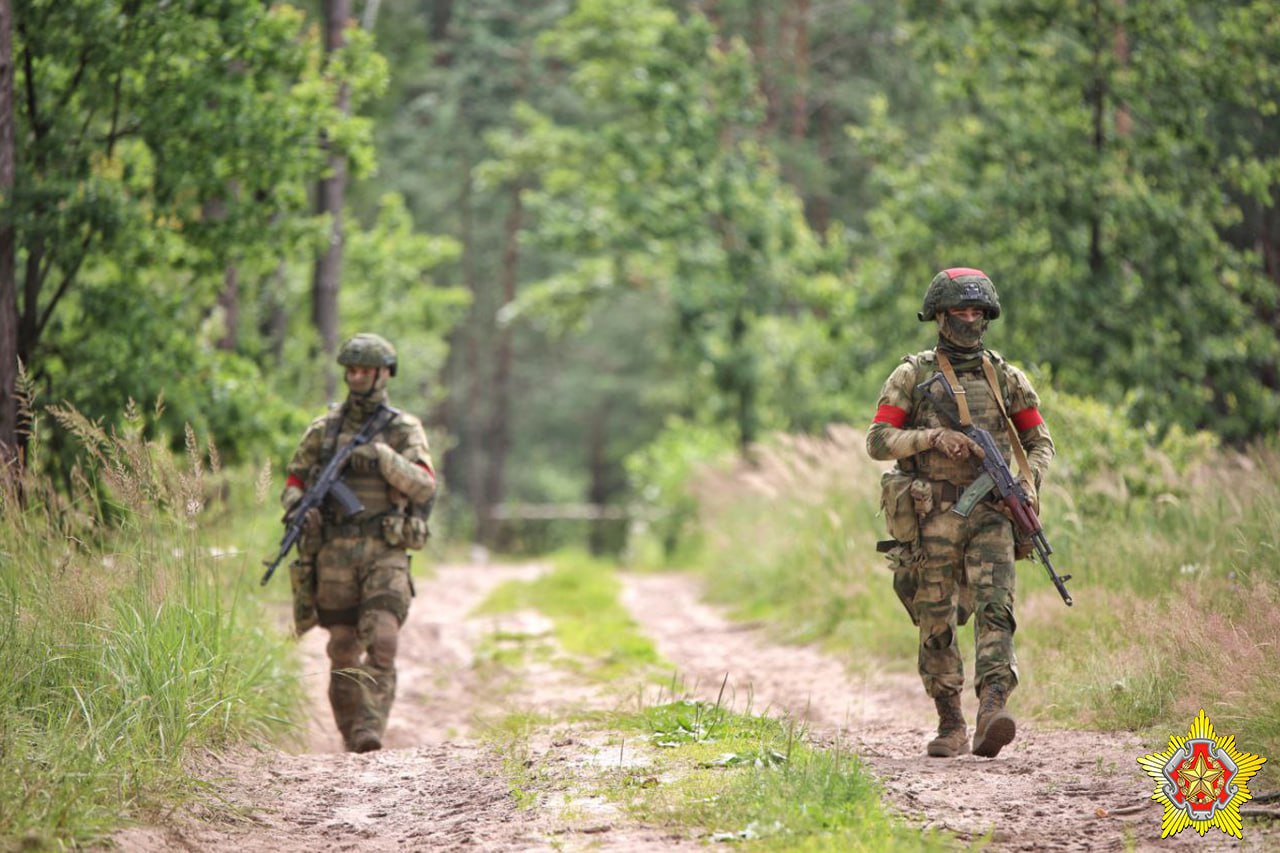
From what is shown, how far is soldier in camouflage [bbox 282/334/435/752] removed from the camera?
8.01 metres

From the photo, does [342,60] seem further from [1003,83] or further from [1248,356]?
[1248,356]

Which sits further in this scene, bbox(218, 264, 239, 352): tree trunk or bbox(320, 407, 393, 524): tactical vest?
bbox(218, 264, 239, 352): tree trunk

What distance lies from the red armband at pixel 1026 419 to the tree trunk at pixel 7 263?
553 cm

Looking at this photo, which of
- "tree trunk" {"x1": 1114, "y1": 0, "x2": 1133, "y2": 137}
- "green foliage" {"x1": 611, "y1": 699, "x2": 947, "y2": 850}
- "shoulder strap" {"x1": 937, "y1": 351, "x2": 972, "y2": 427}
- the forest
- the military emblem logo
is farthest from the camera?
"tree trunk" {"x1": 1114, "y1": 0, "x2": 1133, "y2": 137}

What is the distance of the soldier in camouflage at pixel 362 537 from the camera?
8.01 metres

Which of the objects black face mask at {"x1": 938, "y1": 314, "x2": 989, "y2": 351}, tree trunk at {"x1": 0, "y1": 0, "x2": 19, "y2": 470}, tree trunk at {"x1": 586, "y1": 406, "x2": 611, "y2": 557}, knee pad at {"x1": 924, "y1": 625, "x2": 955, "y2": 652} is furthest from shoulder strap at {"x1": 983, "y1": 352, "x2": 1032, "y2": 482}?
tree trunk at {"x1": 586, "y1": 406, "x2": 611, "y2": 557}

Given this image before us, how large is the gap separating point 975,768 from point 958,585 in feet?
3.31

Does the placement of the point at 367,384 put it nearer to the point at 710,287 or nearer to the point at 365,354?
the point at 365,354

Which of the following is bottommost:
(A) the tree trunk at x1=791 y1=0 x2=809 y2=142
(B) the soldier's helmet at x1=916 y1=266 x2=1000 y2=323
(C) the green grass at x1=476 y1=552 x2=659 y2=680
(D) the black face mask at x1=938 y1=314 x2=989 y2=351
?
(C) the green grass at x1=476 y1=552 x2=659 y2=680

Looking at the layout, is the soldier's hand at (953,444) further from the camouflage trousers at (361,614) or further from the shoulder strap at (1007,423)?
the camouflage trousers at (361,614)

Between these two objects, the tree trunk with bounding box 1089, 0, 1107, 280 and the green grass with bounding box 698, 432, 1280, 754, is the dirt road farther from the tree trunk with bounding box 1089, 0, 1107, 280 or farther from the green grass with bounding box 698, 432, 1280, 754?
the tree trunk with bounding box 1089, 0, 1107, 280

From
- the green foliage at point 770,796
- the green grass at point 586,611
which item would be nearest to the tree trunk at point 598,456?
the green grass at point 586,611

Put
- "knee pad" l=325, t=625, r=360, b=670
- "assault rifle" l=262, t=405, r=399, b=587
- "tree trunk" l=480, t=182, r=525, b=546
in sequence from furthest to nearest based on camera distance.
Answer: "tree trunk" l=480, t=182, r=525, b=546 → "knee pad" l=325, t=625, r=360, b=670 → "assault rifle" l=262, t=405, r=399, b=587

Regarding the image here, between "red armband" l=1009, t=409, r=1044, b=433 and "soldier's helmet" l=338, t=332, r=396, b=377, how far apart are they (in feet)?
11.8
